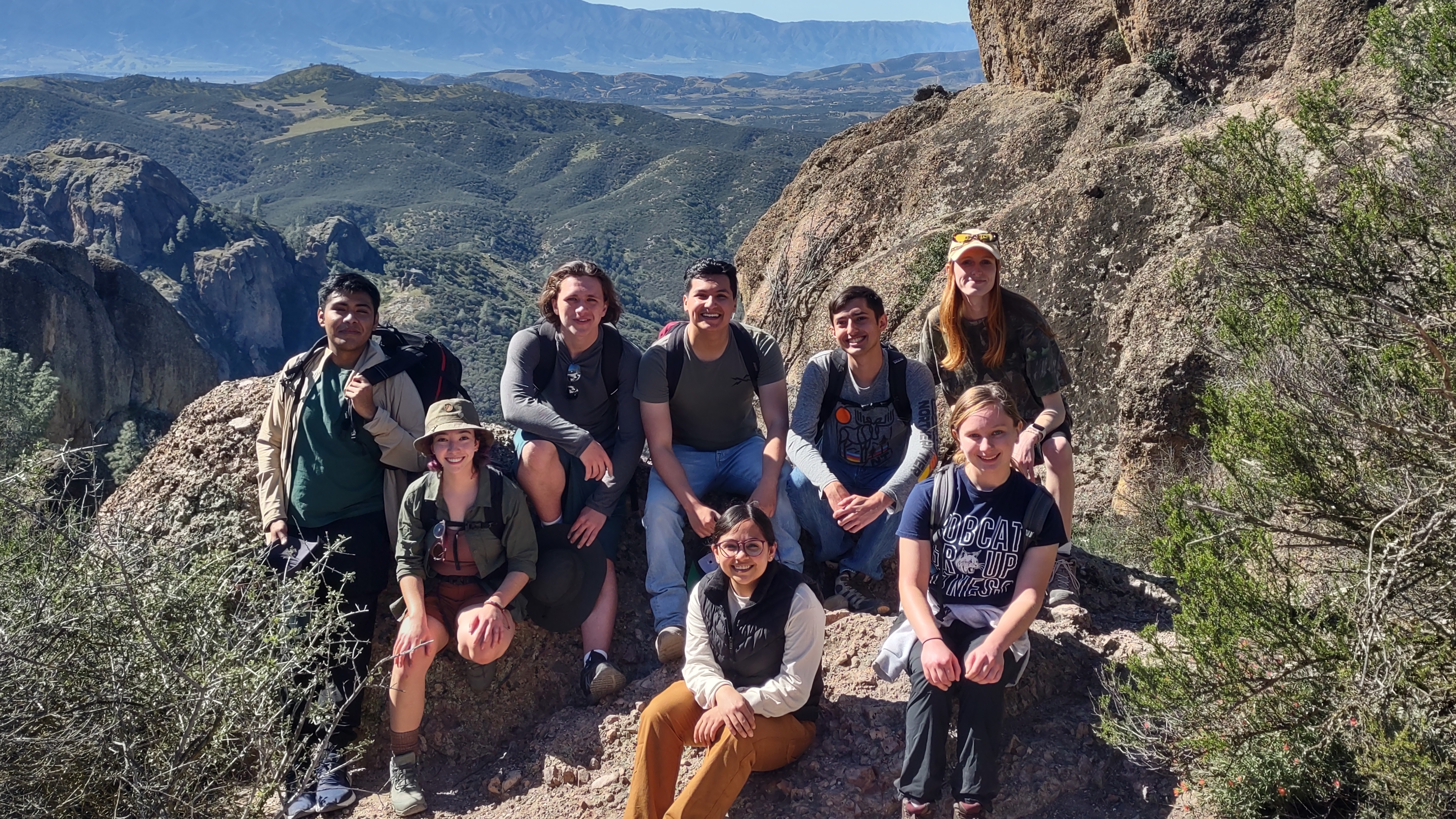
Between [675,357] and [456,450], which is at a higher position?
[675,357]

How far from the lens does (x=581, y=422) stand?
4531 mm

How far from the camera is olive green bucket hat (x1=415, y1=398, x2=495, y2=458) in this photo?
385 cm

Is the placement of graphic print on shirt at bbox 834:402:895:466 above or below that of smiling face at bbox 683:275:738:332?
below

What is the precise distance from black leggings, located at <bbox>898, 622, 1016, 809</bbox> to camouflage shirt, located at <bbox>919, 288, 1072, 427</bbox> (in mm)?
1501

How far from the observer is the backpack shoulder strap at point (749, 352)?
4512 mm

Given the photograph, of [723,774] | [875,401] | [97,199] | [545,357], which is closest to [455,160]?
[97,199]

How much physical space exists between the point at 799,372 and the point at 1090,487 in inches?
133

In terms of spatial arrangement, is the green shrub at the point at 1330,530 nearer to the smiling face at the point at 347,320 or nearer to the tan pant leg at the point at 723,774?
the tan pant leg at the point at 723,774

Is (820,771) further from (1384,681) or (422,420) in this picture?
(422,420)

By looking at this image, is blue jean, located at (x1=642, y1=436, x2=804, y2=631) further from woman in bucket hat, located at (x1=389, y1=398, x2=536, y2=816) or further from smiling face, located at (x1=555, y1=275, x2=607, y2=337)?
smiling face, located at (x1=555, y1=275, x2=607, y2=337)

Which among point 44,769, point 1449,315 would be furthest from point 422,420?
point 1449,315

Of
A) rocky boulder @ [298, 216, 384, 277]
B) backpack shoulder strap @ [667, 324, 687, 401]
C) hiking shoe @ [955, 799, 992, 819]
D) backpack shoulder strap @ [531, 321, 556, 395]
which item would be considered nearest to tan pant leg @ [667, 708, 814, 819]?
hiking shoe @ [955, 799, 992, 819]

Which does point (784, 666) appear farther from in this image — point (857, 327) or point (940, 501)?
point (857, 327)

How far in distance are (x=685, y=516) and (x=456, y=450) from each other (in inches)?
44.1
